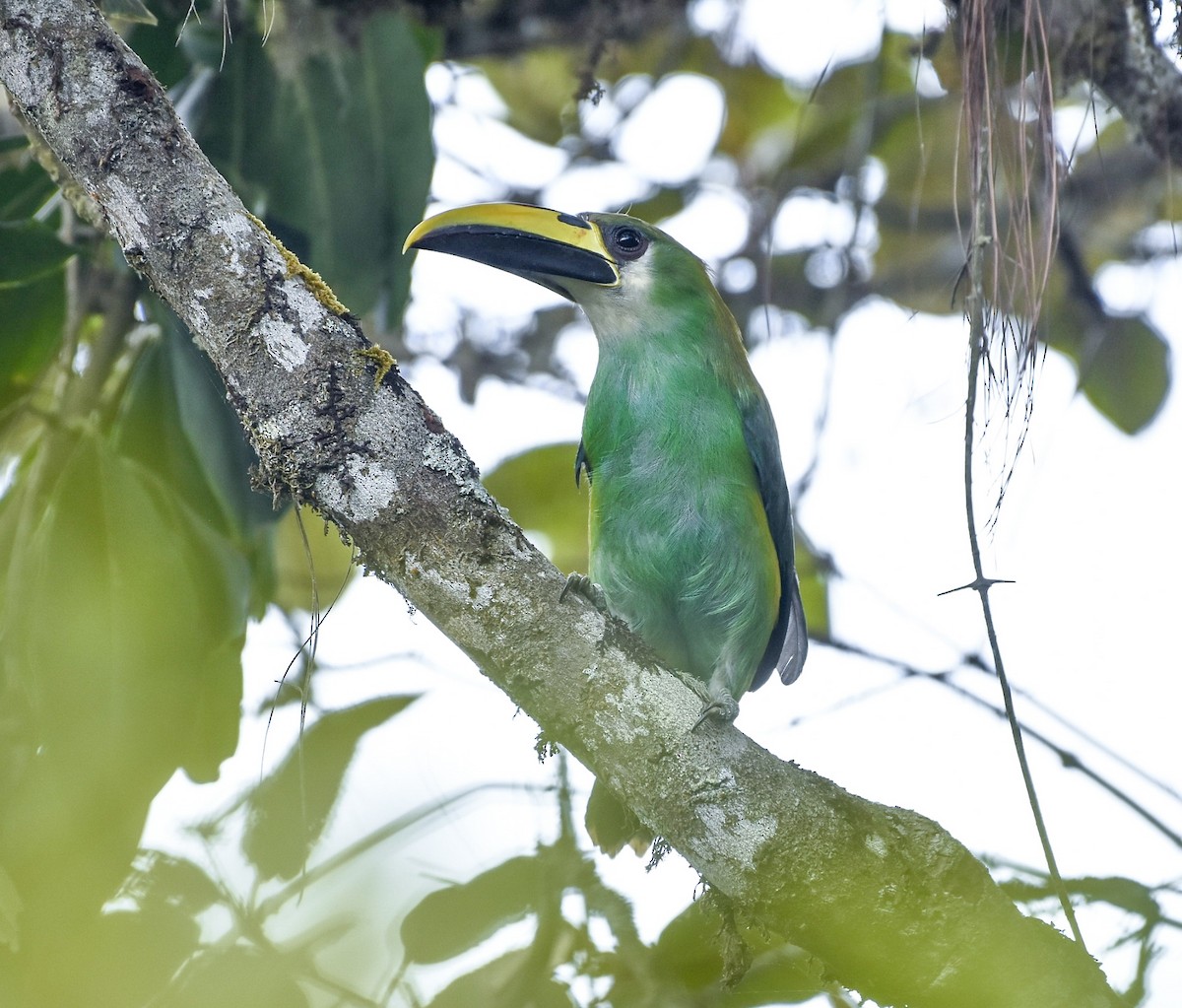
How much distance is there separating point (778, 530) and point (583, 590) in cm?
106

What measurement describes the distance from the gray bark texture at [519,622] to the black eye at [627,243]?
1.67 m

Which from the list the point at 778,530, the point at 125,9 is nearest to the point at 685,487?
the point at 778,530

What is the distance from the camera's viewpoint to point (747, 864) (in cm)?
183

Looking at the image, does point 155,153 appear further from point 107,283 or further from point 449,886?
point 107,283

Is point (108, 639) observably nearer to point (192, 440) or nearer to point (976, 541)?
point (192, 440)

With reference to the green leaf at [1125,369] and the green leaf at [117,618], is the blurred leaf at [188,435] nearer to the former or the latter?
the green leaf at [117,618]

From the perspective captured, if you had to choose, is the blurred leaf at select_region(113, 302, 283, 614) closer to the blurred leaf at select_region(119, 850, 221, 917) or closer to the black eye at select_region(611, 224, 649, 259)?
the black eye at select_region(611, 224, 649, 259)

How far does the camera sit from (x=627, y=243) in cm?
354

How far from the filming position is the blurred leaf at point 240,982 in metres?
1.47

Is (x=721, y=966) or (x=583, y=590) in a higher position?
A: (x=583, y=590)

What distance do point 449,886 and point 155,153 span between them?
48.6 inches

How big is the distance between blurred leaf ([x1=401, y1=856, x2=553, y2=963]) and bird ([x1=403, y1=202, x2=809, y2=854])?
1.07m

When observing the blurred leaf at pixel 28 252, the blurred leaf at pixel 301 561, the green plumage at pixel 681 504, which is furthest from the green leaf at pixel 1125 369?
the blurred leaf at pixel 28 252

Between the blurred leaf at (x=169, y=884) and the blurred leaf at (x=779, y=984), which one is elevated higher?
the blurred leaf at (x=779, y=984)
